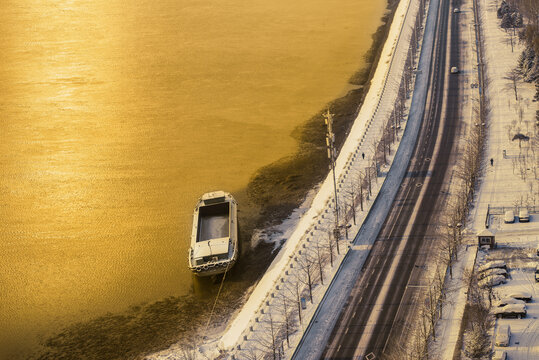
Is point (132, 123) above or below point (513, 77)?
below

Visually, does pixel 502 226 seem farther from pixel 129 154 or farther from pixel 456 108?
pixel 129 154

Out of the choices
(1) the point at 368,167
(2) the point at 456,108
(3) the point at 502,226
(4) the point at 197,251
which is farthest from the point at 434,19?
(4) the point at 197,251

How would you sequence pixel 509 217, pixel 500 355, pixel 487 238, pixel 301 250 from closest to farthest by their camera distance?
1. pixel 500 355
2. pixel 487 238
3. pixel 301 250
4. pixel 509 217

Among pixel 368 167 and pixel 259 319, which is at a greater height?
pixel 368 167

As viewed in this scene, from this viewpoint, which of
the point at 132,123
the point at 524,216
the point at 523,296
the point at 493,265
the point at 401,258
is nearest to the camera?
the point at 523,296

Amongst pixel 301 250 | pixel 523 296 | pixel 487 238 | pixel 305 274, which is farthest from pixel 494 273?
pixel 301 250

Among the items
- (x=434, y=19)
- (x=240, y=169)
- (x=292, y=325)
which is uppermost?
(x=434, y=19)

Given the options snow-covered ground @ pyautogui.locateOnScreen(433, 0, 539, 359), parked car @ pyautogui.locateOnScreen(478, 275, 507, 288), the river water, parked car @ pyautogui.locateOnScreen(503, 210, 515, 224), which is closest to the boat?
the river water

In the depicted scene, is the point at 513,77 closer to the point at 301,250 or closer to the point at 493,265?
the point at 493,265
